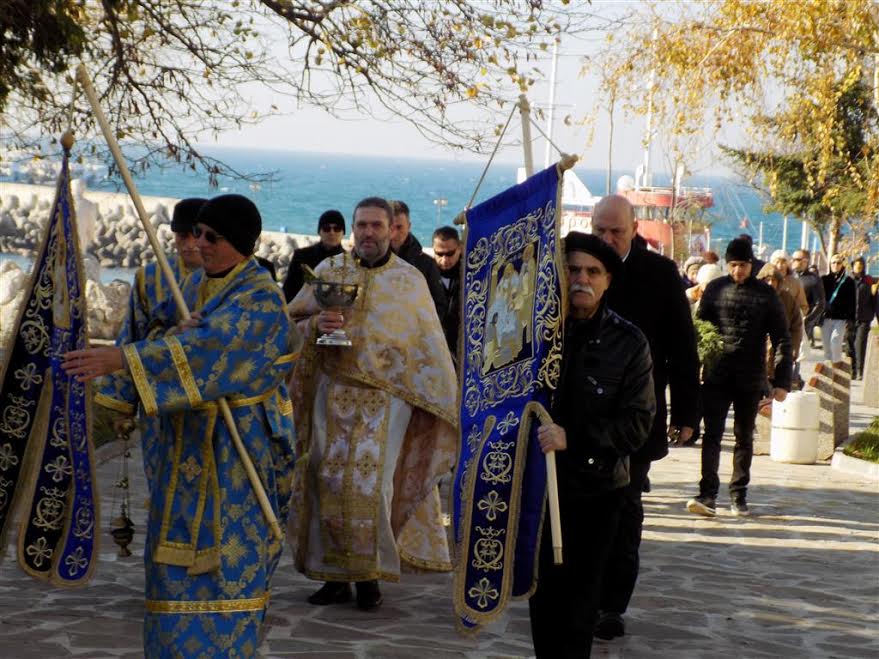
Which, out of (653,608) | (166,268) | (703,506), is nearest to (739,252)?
(703,506)

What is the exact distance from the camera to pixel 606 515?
236 inches

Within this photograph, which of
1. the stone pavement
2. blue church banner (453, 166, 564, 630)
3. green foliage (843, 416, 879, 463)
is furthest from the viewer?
green foliage (843, 416, 879, 463)

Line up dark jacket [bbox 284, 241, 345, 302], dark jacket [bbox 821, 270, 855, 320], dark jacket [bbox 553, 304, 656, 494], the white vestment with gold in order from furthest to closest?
dark jacket [bbox 821, 270, 855, 320]
dark jacket [bbox 284, 241, 345, 302]
the white vestment with gold
dark jacket [bbox 553, 304, 656, 494]

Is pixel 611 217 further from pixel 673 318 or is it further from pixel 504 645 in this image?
pixel 504 645

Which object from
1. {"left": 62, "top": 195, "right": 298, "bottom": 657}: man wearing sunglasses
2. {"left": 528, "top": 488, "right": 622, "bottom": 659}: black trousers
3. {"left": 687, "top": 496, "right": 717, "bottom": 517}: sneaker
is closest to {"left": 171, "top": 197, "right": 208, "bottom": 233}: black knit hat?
{"left": 62, "top": 195, "right": 298, "bottom": 657}: man wearing sunglasses

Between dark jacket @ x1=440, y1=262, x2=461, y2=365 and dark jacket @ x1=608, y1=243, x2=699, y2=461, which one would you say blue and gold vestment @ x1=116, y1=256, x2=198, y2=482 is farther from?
dark jacket @ x1=440, y1=262, x2=461, y2=365

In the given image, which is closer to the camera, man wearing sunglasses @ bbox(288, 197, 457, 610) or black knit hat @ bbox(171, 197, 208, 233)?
black knit hat @ bbox(171, 197, 208, 233)

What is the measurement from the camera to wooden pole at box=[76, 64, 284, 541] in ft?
18.8

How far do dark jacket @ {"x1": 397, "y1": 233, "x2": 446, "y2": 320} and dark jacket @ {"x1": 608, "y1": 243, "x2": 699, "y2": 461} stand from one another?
204cm

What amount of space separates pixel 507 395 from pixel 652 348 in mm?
2152

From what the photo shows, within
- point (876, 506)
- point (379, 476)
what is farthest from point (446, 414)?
point (876, 506)

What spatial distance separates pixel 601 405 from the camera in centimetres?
592

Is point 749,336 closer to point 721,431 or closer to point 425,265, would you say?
point 721,431

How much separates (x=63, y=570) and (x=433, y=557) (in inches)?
111
